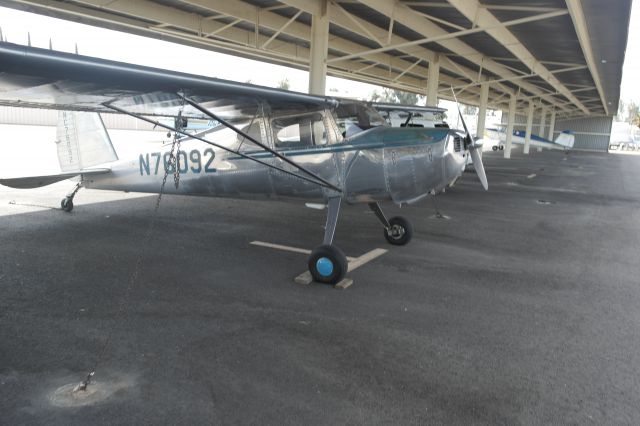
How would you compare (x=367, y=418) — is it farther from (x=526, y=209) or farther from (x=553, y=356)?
(x=526, y=209)

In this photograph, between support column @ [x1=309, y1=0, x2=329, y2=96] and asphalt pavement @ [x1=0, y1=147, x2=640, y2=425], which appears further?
support column @ [x1=309, y1=0, x2=329, y2=96]

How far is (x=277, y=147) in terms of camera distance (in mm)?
5957

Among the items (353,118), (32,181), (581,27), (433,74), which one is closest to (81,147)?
(32,181)

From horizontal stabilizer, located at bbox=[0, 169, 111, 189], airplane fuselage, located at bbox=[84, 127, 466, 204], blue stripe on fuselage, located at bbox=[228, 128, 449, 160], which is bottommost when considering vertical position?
horizontal stabilizer, located at bbox=[0, 169, 111, 189]

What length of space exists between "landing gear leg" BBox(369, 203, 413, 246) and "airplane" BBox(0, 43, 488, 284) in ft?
0.05

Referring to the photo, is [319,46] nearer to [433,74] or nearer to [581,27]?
[581,27]

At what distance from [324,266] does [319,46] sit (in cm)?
741

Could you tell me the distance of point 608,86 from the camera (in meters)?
26.1

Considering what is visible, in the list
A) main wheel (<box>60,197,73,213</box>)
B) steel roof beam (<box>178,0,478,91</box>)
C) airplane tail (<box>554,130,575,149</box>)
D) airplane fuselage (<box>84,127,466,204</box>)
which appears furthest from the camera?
airplane tail (<box>554,130,575,149</box>)

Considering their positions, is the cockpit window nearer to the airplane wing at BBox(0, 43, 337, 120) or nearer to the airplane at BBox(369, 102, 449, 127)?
the airplane wing at BBox(0, 43, 337, 120)

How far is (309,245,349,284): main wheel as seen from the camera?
5102 mm

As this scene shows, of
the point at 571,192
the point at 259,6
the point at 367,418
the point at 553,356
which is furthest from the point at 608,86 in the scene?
the point at 367,418

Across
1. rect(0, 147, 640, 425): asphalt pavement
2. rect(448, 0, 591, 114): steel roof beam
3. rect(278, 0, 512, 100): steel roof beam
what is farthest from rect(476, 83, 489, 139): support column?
rect(0, 147, 640, 425): asphalt pavement

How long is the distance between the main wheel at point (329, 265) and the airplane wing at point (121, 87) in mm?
1860
